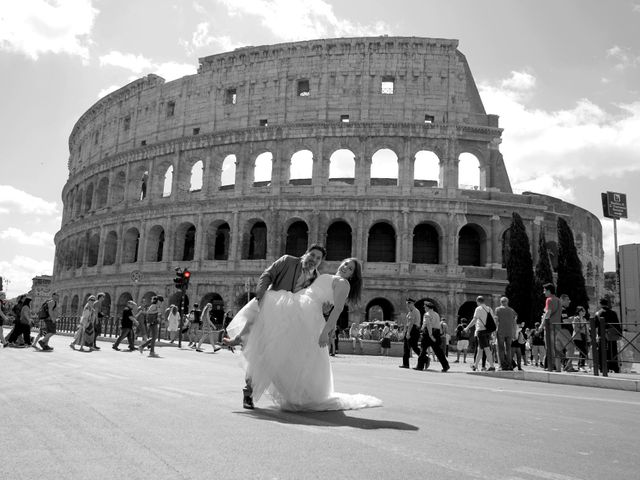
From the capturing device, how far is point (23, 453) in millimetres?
3186

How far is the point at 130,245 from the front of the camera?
119 feet

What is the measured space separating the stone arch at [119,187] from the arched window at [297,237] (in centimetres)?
1349

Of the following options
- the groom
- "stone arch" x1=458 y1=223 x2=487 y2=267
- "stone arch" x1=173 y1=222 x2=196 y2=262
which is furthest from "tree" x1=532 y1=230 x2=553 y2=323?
the groom

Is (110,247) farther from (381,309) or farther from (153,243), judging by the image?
(381,309)

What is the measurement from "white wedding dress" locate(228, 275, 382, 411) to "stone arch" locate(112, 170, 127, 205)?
3580cm

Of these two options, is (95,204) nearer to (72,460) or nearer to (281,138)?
(281,138)

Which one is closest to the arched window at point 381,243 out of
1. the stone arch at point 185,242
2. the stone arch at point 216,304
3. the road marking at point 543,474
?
the stone arch at point 216,304

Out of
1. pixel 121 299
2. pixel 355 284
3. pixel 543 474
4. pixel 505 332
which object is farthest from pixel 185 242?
pixel 543 474

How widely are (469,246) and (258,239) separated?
1214 cm

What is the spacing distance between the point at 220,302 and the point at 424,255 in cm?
1219

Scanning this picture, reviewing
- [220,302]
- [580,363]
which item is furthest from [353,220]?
[580,363]

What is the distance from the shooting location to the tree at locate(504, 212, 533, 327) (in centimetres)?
2620

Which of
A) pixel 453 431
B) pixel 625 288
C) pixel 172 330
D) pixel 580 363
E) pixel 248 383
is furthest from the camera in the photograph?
pixel 172 330

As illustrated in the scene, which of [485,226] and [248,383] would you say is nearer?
[248,383]
